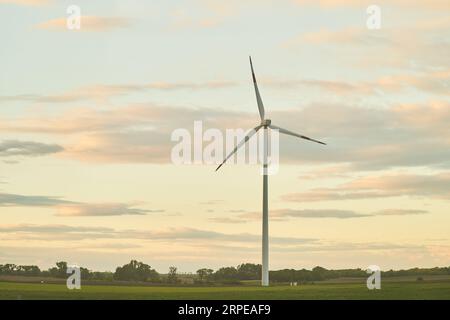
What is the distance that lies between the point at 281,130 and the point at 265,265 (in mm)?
17777

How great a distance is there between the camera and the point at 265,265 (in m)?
115
